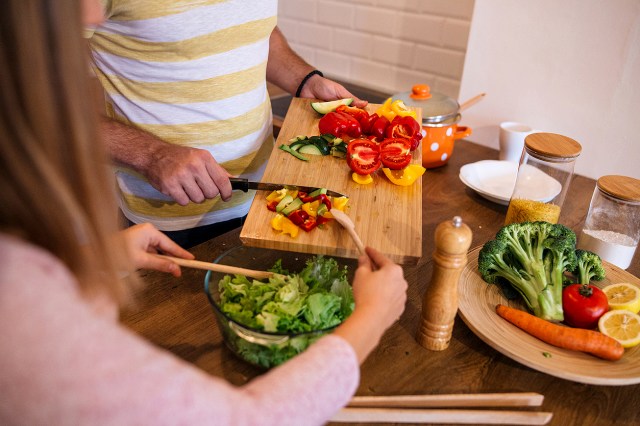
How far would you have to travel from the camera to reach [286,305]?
892 mm

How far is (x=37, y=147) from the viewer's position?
1.76 ft

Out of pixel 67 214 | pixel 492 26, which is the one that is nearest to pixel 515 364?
pixel 67 214

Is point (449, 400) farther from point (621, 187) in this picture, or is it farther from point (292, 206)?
point (621, 187)

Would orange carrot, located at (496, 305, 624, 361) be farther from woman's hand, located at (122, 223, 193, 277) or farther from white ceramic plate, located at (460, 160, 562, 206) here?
woman's hand, located at (122, 223, 193, 277)

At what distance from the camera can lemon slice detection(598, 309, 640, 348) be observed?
0.93 metres

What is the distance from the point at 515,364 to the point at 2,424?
0.80 metres

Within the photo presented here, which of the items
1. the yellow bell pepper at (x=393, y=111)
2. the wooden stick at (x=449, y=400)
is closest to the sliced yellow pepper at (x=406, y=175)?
the yellow bell pepper at (x=393, y=111)

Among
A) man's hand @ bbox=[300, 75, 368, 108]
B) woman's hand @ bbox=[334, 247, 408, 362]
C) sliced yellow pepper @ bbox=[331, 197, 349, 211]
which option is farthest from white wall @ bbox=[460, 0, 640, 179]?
woman's hand @ bbox=[334, 247, 408, 362]

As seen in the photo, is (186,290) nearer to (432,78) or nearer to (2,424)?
(2,424)

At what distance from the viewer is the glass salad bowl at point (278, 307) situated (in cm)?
84

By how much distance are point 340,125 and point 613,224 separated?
0.71 metres

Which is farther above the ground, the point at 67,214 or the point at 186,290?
the point at 67,214

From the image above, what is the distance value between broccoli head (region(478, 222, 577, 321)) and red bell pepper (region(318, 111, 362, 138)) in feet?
1.74

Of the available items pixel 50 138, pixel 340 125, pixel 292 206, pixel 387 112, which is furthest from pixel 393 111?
pixel 50 138
